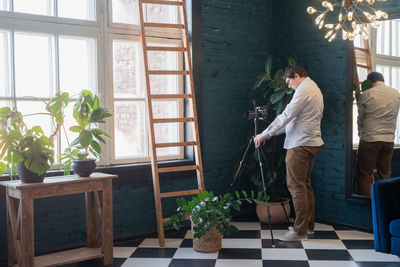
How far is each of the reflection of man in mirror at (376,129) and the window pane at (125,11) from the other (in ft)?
8.52

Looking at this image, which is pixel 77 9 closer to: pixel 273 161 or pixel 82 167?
pixel 82 167

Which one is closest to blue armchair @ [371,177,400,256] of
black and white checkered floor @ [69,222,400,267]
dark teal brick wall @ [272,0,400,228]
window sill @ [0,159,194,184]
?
black and white checkered floor @ [69,222,400,267]

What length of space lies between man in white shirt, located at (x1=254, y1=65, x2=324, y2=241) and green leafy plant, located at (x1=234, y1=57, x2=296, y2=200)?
50 cm

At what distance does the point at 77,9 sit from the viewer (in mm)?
4688

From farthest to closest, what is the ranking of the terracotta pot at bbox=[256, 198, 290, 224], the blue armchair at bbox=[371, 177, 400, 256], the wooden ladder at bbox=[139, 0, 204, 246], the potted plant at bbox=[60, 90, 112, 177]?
1. the terracotta pot at bbox=[256, 198, 290, 224]
2. the wooden ladder at bbox=[139, 0, 204, 246]
3. the potted plant at bbox=[60, 90, 112, 177]
4. the blue armchair at bbox=[371, 177, 400, 256]

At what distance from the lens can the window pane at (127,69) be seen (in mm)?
4945

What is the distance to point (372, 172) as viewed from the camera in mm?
5125

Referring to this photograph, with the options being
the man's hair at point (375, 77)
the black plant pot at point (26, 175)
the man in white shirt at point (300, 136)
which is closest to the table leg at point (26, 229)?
the black plant pot at point (26, 175)

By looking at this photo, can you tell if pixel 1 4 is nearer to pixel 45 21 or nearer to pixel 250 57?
pixel 45 21

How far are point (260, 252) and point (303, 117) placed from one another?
139 centimetres

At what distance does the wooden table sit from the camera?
11.9ft

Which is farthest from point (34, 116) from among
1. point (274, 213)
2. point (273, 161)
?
point (274, 213)

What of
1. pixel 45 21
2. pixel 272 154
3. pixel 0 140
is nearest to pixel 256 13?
pixel 272 154

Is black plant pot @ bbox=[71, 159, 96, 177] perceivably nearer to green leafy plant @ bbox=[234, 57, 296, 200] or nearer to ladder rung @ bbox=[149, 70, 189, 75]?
ladder rung @ bbox=[149, 70, 189, 75]
